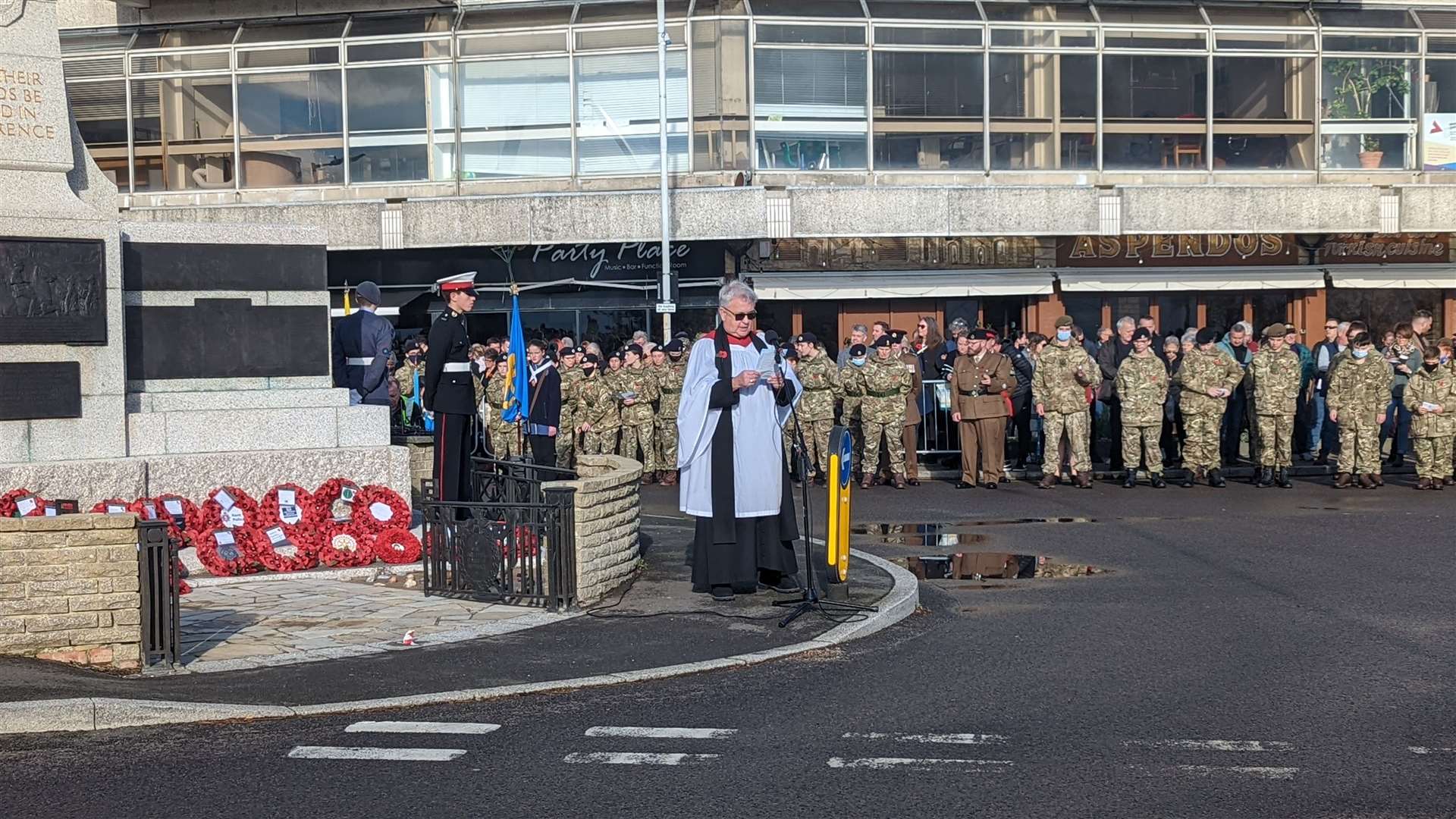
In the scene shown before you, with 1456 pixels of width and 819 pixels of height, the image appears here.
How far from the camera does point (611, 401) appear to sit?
22.4 metres

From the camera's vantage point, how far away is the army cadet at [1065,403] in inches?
781

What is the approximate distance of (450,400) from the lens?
13.4 metres

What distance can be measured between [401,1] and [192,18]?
429cm

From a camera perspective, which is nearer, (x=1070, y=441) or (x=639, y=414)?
(x=1070, y=441)

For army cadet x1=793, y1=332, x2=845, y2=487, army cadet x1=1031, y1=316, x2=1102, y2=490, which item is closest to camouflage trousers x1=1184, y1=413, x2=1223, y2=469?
army cadet x1=1031, y1=316, x2=1102, y2=490

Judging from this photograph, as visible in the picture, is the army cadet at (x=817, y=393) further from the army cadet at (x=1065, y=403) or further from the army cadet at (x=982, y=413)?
the army cadet at (x=1065, y=403)

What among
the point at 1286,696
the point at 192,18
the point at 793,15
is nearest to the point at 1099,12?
the point at 793,15

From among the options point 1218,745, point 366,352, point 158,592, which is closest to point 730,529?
point 158,592

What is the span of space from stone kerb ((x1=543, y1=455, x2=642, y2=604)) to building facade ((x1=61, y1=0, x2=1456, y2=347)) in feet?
63.8

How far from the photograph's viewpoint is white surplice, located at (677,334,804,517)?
37.1 ft

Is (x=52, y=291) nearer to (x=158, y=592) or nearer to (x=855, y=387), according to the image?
(x=158, y=592)

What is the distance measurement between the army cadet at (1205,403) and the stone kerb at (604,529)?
31.5ft

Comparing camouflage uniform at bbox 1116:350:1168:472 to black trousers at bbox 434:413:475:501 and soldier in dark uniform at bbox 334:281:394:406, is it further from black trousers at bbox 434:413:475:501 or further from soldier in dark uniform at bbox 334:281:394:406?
black trousers at bbox 434:413:475:501

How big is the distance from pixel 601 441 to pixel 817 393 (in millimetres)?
3073
